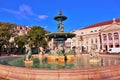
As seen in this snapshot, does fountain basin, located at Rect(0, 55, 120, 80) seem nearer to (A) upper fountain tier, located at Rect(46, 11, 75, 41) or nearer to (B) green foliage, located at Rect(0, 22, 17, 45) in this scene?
(A) upper fountain tier, located at Rect(46, 11, 75, 41)

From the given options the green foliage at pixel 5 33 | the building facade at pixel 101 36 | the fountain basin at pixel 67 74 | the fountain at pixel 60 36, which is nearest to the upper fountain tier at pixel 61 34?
the fountain at pixel 60 36

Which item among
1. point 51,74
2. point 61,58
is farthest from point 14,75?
point 61,58

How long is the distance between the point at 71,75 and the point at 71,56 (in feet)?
40.5

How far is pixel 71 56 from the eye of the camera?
20984 millimetres

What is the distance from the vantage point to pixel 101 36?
74562mm

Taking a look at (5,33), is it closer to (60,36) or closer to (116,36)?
(60,36)

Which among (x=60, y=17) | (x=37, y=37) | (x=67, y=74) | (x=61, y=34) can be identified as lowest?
(x=67, y=74)

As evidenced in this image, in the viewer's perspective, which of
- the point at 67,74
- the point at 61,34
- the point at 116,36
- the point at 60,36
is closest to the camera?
the point at 67,74

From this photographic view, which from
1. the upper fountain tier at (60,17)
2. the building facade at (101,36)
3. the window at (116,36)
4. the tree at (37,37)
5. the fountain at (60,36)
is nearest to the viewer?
the fountain at (60,36)

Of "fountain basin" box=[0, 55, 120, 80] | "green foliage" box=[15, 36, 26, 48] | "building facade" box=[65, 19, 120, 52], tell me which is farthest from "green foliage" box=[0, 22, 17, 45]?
"fountain basin" box=[0, 55, 120, 80]

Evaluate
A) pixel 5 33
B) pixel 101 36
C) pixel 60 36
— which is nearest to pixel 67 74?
pixel 60 36

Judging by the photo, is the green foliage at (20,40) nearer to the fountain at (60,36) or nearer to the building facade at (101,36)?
the building facade at (101,36)

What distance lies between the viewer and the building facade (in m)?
69.6

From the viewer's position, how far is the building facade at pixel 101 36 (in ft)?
228
